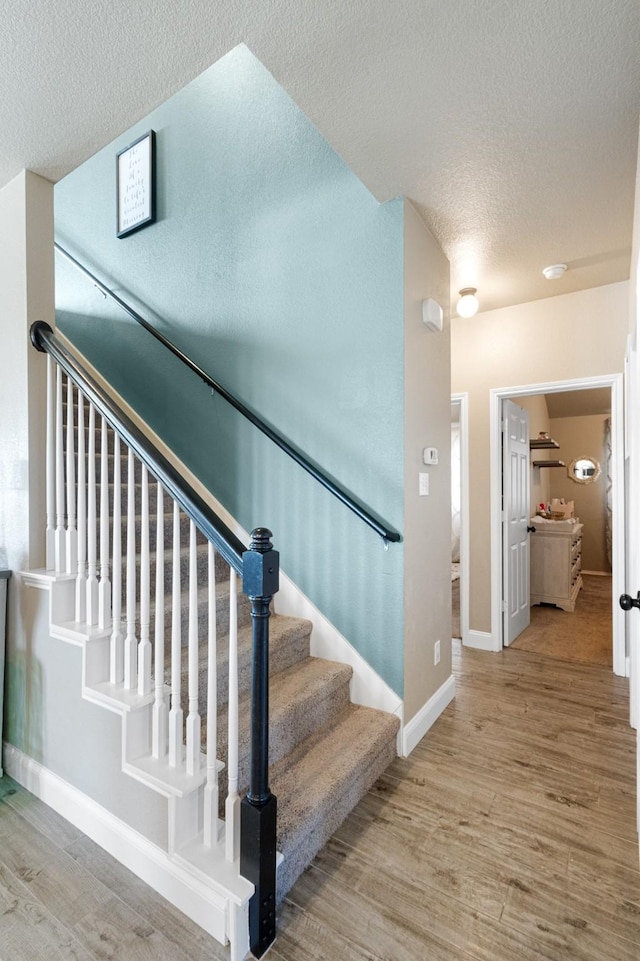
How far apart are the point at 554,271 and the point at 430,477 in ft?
5.54

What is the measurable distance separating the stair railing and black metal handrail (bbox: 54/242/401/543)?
889 mm

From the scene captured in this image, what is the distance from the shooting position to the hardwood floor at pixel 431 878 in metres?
1.28

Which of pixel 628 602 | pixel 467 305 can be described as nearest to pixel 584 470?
pixel 467 305

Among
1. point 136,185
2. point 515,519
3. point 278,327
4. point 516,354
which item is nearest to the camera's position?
point 278,327

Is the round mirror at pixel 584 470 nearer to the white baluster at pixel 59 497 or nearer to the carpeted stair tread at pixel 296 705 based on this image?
the carpeted stair tread at pixel 296 705

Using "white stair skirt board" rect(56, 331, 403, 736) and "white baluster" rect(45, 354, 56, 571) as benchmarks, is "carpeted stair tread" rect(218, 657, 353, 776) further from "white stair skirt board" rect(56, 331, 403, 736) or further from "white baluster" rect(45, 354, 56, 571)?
"white baluster" rect(45, 354, 56, 571)

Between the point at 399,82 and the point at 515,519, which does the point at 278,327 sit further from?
the point at 515,519

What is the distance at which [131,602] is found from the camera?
4.98 feet

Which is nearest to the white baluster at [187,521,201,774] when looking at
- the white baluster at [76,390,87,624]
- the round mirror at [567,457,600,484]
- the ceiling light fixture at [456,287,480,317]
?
the white baluster at [76,390,87,624]

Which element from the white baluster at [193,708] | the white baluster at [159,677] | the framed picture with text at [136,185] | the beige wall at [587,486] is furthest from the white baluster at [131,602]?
the beige wall at [587,486]

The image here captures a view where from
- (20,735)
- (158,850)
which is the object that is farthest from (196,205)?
(158,850)

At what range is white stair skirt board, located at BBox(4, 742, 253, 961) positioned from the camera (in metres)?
1.24

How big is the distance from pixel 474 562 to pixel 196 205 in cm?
334

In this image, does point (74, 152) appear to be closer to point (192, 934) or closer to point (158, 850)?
point (158, 850)
